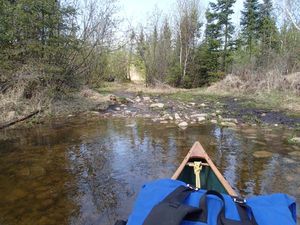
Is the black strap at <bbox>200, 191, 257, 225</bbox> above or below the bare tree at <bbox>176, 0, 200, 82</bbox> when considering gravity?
below

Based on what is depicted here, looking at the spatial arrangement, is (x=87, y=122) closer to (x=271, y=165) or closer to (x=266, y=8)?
(x=271, y=165)

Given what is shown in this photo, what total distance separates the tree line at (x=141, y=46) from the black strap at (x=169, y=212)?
8.47 m

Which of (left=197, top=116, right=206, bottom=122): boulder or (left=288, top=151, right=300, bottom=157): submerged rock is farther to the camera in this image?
(left=197, top=116, right=206, bottom=122): boulder

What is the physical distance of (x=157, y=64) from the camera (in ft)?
67.3

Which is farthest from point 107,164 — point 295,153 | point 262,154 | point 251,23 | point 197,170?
point 251,23

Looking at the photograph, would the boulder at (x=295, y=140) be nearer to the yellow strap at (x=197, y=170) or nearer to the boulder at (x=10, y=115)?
the yellow strap at (x=197, y=170)

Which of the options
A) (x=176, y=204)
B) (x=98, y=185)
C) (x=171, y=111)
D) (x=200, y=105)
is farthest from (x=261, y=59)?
(x=176, y=204)

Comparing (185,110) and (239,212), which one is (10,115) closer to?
(185,110)

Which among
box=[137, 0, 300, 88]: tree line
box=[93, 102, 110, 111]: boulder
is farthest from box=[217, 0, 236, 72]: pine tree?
box=[93, 102, 110, 111]: boulder

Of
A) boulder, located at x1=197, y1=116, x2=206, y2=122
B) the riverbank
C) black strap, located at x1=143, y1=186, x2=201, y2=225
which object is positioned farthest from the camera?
boulder, located at x1=197, y1=116, x2=206, y2=122

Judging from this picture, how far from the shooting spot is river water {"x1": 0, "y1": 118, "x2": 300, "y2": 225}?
3773mm

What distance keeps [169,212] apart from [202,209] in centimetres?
20

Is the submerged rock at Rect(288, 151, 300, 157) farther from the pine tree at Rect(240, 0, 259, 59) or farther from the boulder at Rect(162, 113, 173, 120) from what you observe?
the pine tree at Rect(240, 0, 259, 59)

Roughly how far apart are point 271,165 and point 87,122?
18.2 feet
